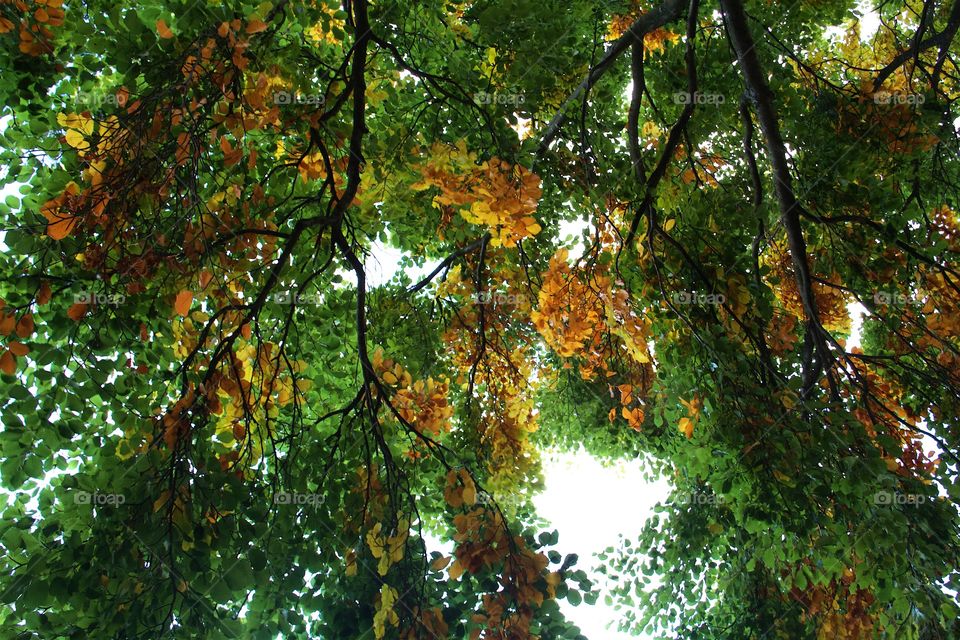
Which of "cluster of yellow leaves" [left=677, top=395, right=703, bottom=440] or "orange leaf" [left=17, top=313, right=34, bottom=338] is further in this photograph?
"cluster of yellow leaves" [left=677, top=395, right=703, bottom=440]

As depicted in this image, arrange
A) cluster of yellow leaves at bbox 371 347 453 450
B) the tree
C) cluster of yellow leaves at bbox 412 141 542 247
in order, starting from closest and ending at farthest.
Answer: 1. the tree
2. cluster of yellow leaves at bbox 412 141 542 247
3. cluster of yellow leaves at bbox 371 347 453 450

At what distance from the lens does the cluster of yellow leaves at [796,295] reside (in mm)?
5547

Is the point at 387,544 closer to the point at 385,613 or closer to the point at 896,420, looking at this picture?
the point at 385,613

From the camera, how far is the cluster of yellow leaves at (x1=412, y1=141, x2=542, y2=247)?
9.91ft

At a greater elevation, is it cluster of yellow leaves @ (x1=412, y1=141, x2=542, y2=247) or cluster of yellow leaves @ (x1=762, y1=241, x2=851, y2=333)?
cluster of yellow leaves @ (x1=762, y1=241, x2=851, y2=333)

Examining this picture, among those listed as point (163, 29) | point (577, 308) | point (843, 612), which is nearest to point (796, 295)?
point (843, 612)

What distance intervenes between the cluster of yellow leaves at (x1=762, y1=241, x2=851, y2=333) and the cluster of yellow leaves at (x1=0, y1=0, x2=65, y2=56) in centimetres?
520

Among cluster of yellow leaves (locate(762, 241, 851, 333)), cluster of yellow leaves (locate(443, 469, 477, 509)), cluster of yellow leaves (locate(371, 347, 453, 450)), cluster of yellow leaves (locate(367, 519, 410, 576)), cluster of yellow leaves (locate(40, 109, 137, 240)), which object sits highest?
cluster of yellow leaves (locate(762, 241, 851, 333))

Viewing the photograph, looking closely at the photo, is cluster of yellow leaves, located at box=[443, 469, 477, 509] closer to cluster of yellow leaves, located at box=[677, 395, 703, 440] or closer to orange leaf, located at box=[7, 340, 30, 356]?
cluster of yellow leaves, located at box=[677, 395, 703, 440]

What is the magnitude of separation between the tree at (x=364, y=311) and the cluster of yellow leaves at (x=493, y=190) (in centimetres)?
2

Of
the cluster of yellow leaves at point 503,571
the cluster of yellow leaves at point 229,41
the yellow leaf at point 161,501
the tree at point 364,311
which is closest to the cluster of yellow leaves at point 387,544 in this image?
the tree at point 364,311

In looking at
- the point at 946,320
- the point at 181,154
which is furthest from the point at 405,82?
the point at 946,320

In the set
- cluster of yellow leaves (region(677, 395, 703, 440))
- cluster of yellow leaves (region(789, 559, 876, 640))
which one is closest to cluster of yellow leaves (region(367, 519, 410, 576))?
cluster of yellow leaves (region(677, 395, 703, 440))

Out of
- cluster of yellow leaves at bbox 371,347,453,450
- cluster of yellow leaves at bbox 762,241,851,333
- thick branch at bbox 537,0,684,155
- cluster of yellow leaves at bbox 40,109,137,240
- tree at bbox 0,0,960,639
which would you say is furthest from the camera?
cluster of yellow leaves at bbox 762,241,851,333
